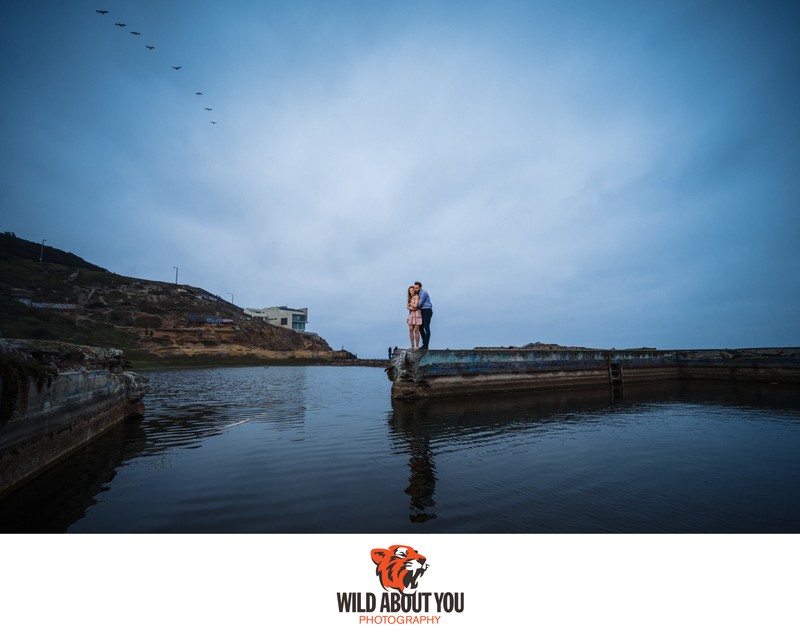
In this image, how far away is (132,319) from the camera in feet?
198

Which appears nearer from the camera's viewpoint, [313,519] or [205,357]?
[313,519]

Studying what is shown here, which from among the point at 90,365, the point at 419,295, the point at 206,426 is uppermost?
the point at 419,295

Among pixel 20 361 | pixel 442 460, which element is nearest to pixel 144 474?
pixel 20 361

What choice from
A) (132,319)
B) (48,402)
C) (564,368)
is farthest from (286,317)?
(48,402)

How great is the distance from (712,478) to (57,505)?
795 centimetres

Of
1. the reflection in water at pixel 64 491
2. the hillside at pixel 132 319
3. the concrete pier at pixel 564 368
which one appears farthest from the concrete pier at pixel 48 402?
the hillside at pixel 132 319

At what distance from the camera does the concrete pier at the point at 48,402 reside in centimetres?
381

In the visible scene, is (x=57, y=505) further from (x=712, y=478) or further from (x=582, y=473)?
(x=712, y=478)

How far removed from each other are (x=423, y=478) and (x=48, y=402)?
562cm

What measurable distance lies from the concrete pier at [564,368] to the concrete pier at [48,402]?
334 inches

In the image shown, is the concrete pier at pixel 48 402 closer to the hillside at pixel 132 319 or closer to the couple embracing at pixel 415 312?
the couple embracing at pixel 415 312
